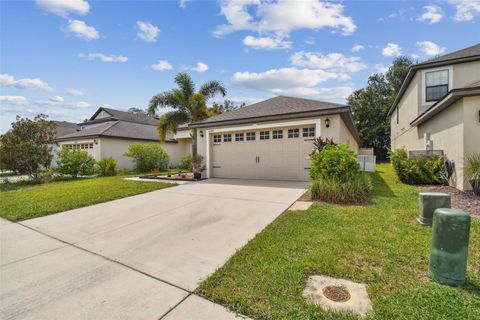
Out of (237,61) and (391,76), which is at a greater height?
(391,76)

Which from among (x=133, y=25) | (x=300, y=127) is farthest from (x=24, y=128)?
(x=300, y=127)

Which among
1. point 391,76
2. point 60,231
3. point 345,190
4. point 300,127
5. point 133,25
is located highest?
point 391,76

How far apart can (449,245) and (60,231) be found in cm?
633

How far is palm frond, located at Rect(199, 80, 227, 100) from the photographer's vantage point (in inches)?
603

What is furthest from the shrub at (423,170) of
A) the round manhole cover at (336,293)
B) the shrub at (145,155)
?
the shrub at (145,155)

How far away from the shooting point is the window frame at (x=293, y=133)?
33.4ft

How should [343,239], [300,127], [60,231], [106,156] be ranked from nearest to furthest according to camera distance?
[343,239], [60,231], [300,127], [106,156]

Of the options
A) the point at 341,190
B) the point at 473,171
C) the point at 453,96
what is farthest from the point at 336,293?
the point at 453,96

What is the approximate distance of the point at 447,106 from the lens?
835 centimetres

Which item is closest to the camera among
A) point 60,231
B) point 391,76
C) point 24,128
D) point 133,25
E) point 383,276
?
point 383,276

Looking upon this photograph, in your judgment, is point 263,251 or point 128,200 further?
point 128,200

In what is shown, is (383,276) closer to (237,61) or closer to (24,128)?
(237,61)

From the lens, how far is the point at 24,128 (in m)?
12.7

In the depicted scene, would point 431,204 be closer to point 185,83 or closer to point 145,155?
point 185,83
